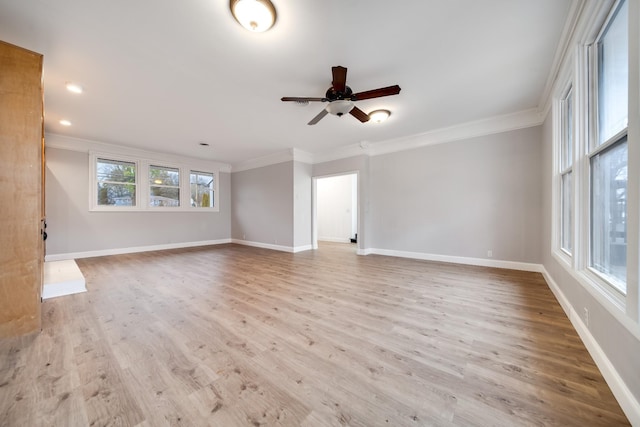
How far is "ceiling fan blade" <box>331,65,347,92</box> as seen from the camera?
2.34 meters

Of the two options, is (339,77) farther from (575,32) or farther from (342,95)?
(575,32)

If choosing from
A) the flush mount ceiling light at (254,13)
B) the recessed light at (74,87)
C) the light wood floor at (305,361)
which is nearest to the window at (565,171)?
the light wood floor at (305,361)

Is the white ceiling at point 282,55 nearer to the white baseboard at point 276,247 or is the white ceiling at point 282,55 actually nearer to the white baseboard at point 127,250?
the white baseboard at point 127,250

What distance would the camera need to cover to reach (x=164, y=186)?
660 centimetres

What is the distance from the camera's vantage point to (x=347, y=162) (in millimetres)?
5969

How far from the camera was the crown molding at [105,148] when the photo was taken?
4996mm

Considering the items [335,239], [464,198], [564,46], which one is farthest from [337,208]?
[564,46]

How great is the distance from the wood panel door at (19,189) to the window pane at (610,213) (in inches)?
174

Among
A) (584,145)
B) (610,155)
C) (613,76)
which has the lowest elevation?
(610,155)

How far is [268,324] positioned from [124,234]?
18.9ft

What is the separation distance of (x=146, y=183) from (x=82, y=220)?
1.51m

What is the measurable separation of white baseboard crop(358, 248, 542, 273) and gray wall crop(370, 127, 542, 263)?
73mm

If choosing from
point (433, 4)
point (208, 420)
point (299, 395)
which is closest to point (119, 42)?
point (433, 4)

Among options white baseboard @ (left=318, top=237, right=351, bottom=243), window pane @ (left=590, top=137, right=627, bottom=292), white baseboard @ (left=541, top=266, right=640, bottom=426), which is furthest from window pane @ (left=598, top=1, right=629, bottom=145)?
white baseboard @ (left=318, top=237, right=351, bottom=243)
